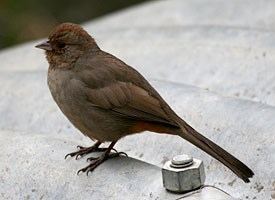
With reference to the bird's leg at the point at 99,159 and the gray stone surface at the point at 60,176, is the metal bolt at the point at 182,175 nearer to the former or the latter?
the gray stone surface at the point at 60,176

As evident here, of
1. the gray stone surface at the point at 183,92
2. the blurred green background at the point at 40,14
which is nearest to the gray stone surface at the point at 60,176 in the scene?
the gray stone surface at the point at 183,92

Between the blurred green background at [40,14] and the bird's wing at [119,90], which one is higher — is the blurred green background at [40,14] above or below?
below

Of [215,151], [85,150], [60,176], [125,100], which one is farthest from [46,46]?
[215,151]

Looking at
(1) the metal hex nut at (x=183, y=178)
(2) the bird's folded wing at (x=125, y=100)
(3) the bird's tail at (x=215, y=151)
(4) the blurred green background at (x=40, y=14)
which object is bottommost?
(4) the blurred green background at (x=40, y=14)

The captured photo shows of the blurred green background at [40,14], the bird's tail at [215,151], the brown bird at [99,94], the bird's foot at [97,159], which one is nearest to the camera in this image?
the bird's tail at [215,151]

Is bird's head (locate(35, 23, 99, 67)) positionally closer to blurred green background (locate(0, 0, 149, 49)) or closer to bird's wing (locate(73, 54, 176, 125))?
bird's wing (locate(73, 54, 176, 125))
